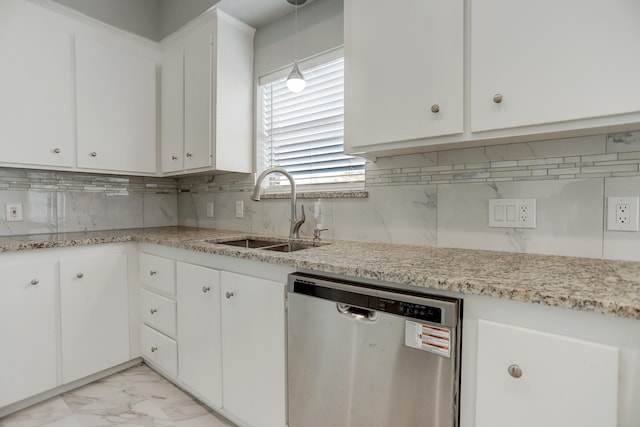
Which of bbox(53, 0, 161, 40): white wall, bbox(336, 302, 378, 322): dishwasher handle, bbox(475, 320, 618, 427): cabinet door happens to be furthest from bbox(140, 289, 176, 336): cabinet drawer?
bbox(53, 0, 161, 40): white wall

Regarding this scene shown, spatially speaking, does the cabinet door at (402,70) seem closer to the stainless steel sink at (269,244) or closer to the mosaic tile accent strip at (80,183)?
the stainless steel sink at (269,244)

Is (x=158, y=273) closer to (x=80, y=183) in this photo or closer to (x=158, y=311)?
(x=158, y=311)

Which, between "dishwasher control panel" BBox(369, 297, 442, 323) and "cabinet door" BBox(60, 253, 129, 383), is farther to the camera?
"cabinet door" BBox(60, 253, 129, 383)

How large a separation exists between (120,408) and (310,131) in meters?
1.90

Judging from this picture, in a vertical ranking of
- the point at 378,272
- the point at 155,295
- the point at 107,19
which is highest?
the point at 107,19

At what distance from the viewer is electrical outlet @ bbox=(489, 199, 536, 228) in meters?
1.26

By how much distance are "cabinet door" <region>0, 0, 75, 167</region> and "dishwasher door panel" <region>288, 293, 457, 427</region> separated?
6.15 ft

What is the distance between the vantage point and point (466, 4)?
1.12 metres

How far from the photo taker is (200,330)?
1630mm

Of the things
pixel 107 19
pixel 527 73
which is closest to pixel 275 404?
pixel 527 73

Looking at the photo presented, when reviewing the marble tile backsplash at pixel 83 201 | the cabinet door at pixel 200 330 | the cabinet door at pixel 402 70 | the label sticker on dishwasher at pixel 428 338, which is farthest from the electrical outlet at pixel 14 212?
the label sticker on dishwasher at pixel 428 338

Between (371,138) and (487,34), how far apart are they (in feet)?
1.75

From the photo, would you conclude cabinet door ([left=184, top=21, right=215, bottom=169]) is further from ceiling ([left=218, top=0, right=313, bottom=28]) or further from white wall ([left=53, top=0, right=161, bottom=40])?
white wall ([left=53, top=0, right=161, bottom=40])

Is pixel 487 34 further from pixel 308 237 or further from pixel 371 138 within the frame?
pixel 308 237
